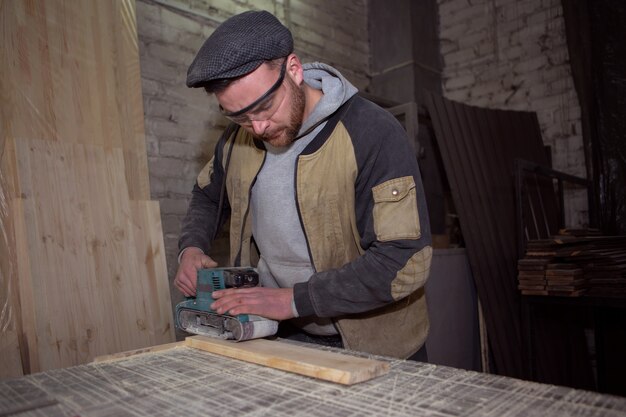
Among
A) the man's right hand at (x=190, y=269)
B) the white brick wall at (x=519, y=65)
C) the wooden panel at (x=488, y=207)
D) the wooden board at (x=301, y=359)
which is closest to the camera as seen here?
the wooden board at (x=301, y=359)

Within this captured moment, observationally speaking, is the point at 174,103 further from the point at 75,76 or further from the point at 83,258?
the point at 83,258

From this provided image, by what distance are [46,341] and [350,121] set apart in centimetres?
158

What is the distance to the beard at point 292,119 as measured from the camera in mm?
1603

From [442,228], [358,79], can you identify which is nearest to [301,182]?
[442,228]

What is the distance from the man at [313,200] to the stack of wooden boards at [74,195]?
0.50 m

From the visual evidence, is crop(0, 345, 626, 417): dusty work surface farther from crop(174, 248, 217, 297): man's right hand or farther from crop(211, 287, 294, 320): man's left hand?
crop(174, 248, 217, 297): man's right hand

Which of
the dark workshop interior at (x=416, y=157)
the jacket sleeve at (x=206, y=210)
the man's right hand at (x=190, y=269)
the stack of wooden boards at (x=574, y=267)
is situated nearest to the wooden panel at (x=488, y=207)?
the dark workshop interior at (x=416, y=157)

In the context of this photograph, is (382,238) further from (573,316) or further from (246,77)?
(573,316)

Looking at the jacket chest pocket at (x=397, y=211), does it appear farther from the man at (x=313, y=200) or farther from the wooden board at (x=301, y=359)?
the wooden board at (x=301, y=359)

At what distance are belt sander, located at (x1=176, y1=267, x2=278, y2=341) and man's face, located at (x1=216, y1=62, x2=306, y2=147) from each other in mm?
508

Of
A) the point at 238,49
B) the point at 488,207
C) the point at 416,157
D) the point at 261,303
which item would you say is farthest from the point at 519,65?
the point at 261,303

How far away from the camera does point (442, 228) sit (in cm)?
428

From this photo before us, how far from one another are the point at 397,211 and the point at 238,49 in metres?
0.72

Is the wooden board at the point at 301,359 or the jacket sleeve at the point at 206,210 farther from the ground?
the jacket sleeve at the point at 206,210
